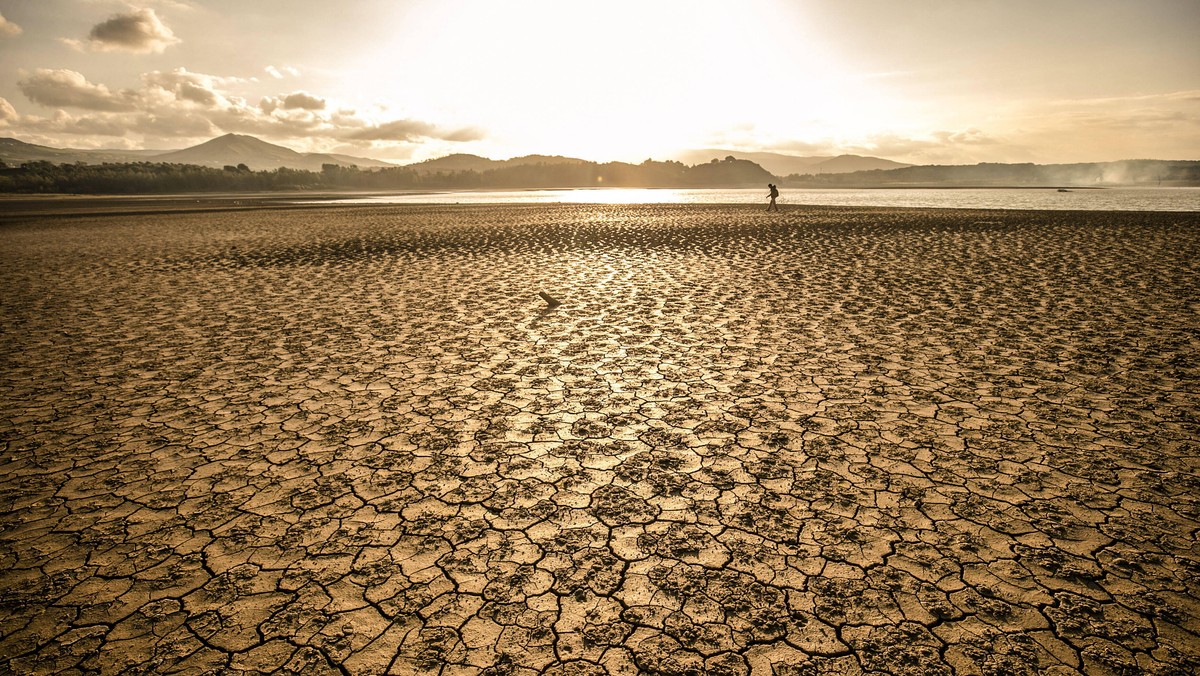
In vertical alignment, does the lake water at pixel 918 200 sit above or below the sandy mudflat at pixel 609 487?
above

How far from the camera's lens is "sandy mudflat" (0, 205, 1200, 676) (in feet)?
9.23

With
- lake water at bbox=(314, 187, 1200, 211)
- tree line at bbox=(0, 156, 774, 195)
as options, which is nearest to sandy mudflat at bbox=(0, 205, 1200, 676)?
lake water at bbox=(314, 187, 1200, 211)

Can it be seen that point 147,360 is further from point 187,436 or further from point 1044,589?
point 1044,589

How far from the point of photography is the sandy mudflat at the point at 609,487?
281cm

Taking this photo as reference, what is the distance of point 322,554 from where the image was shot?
11.5ft

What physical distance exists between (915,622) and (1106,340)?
781cm

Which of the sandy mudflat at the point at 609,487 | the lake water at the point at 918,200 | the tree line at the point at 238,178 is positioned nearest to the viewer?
the sandy mudflat at the point at 609,487

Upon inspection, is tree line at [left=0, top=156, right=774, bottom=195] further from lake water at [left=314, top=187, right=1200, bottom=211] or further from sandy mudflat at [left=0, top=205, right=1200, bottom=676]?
sandy mudflat at [left=0, top=205, right=1200, bottom=676]

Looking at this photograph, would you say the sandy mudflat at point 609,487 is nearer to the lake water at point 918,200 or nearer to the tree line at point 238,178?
the lake water at point 918,200

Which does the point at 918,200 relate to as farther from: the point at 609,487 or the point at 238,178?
the point at 238,178

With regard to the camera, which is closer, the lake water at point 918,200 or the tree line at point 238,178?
the lake water at point 918,200

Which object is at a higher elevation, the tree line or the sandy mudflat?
the tree line

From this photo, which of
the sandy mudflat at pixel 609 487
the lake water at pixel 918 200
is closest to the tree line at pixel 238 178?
the lake water at pixel 918 200

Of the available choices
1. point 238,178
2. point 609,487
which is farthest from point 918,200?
point 238,178
